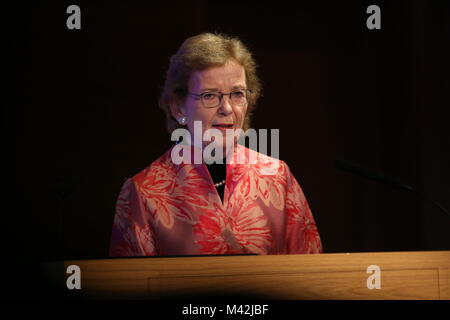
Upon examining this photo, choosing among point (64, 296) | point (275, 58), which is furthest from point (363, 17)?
point (64, 296)

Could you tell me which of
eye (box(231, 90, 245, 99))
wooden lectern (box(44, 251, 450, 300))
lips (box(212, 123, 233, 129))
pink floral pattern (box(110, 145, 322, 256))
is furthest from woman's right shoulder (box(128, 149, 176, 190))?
wooden lectern (box(44, 251, 450, 300))

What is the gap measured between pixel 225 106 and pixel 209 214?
430 millimetres

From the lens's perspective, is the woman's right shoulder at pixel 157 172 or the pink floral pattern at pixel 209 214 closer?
the pink floral pattern at pixel 209 214

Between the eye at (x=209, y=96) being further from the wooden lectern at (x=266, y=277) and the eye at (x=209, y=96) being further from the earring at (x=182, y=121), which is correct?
the wooden lectern at (x=266, y=277)

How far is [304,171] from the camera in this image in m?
2.50

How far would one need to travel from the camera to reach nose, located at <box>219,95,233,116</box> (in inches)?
79.9

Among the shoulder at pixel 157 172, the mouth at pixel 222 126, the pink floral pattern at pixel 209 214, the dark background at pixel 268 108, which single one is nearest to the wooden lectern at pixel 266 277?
the pink floral pattern at pixel 209 214

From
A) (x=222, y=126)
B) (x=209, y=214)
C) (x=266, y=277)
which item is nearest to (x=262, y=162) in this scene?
(x=222, y=126)

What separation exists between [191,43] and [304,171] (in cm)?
84

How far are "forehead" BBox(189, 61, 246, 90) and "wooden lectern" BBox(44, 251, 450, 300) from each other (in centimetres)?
101

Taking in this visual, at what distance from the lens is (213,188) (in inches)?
78.4

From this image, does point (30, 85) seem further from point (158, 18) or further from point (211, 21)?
point (211, 21)

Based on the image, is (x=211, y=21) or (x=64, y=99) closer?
(x=64, y=99)

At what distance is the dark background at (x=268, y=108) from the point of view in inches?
88.1
